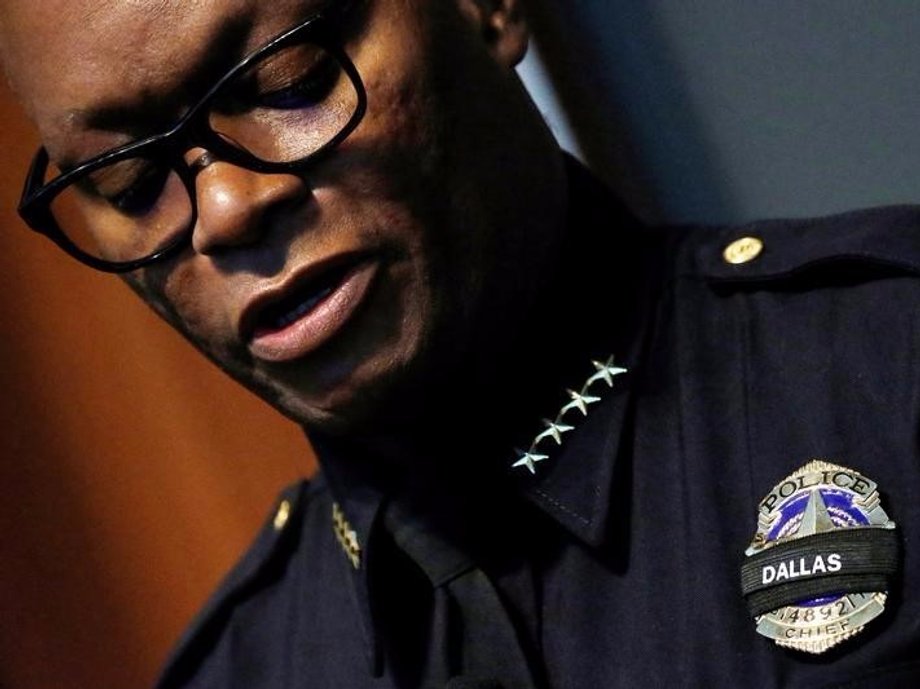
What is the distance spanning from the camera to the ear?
1.03 meters

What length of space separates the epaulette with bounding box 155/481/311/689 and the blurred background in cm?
17

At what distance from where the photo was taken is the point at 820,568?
0.89m

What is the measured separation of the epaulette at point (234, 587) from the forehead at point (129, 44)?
1.59ft

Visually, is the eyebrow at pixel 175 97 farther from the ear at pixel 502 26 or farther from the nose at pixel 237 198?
the ear at pixel 502 26

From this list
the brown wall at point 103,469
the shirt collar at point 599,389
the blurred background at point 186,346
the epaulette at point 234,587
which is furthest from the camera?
the brown wall at point 103,469

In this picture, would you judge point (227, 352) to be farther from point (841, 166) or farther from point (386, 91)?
point (841, 166)

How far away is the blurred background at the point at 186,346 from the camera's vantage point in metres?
1.22

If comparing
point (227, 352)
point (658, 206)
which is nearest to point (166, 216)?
point (227, 352)

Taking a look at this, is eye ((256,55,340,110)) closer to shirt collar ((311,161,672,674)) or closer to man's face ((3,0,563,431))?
man's face ((3,0,563,431))

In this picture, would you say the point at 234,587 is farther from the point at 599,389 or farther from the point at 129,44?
the point at 129,44

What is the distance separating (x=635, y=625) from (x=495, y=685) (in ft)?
0.36

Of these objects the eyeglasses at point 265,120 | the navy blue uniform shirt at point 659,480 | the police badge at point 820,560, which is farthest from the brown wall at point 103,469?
the police badge at point 820,560

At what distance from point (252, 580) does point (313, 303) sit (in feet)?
1.57

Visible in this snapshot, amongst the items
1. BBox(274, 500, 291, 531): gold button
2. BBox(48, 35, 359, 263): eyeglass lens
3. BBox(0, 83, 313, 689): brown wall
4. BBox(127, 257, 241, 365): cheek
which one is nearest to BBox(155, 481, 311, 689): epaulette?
BBox(274, 500, 291, 531): gold button
